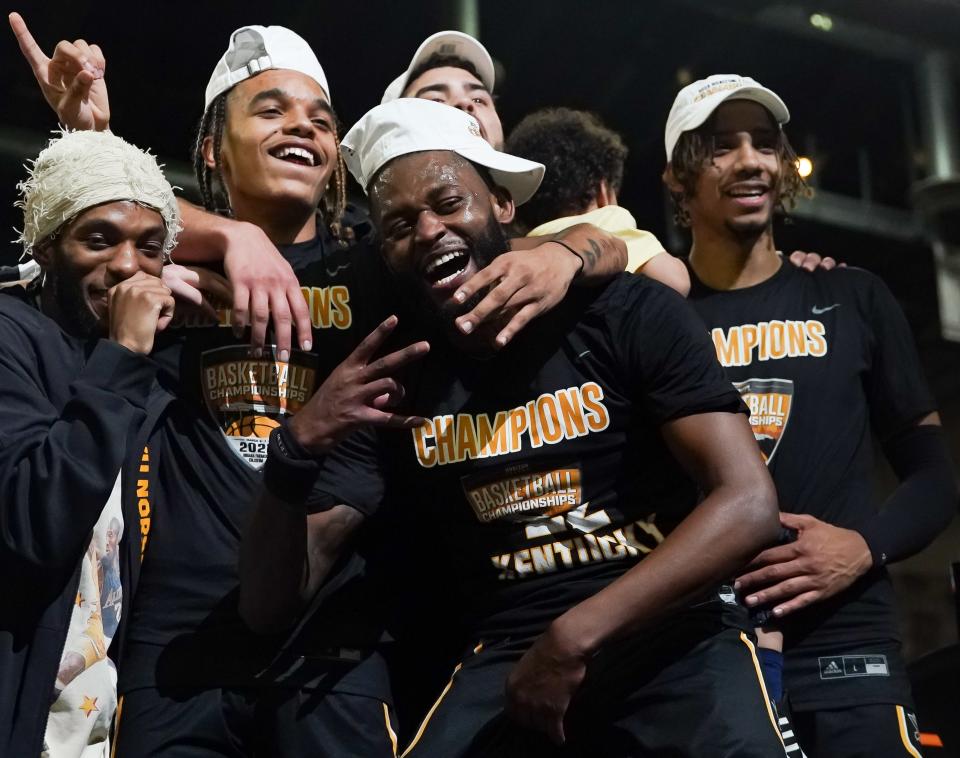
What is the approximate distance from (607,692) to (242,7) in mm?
4822

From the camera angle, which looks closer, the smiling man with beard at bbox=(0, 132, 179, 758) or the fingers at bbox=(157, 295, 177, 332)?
the smiling man with beard at bbox=(0, 132, 179, 758)

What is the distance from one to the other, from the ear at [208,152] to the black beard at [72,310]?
90 cm

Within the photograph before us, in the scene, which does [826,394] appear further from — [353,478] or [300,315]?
[300,315]

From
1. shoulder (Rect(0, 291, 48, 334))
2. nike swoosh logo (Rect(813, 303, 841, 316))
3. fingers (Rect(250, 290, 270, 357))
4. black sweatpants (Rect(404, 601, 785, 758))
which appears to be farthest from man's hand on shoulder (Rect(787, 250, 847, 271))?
shoulder (Rect(0, 291, 48, 334))

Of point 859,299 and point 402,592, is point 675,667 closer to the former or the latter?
point 402,592

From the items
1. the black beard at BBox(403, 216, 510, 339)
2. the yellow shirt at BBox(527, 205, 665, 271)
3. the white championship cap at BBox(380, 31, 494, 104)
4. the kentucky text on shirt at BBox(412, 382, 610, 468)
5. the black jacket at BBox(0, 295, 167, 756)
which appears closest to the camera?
the black jacket at BBox(0, 295, 167, 756)

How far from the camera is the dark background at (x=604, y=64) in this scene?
6.20m

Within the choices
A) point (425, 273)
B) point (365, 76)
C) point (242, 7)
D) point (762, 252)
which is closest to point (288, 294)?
point (425, 273)

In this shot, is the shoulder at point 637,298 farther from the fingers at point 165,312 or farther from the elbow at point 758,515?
the fingers at point 165,312

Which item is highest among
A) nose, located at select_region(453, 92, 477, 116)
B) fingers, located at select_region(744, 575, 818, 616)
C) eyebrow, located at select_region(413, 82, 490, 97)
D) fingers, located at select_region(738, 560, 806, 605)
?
eyebrow, located at select_region(413, 82, 490, 97)

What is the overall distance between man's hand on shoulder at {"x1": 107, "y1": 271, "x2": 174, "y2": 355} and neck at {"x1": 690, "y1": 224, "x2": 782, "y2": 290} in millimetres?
1533

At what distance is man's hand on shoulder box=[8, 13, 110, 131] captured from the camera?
9.72 feet

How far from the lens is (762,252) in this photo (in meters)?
3.42

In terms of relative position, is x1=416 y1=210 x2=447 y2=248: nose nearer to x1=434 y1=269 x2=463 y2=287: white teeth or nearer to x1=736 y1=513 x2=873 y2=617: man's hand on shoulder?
x1=434 y1=269 x2=463 y2=287: white teeth
